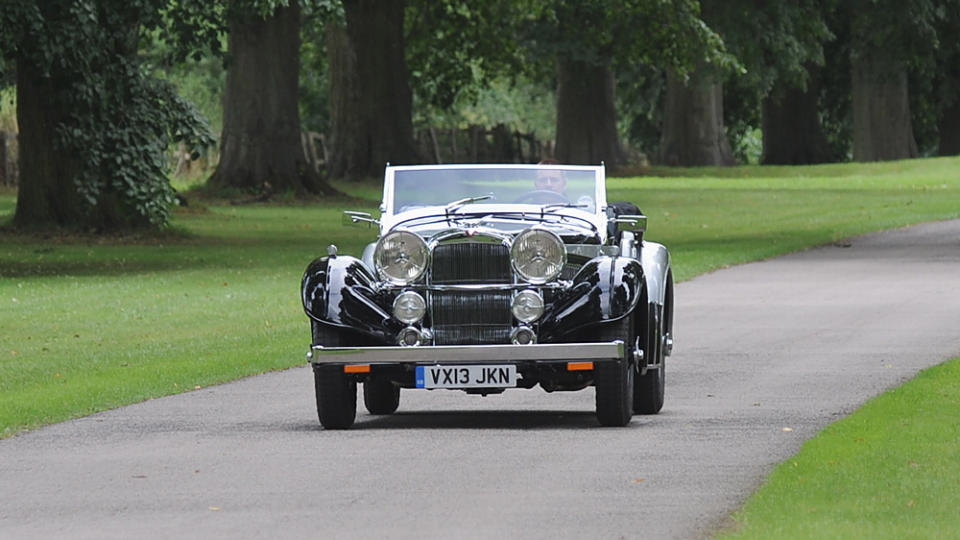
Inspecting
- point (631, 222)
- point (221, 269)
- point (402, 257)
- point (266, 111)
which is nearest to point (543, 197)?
point (631, 222)

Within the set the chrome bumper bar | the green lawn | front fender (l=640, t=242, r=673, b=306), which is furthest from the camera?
front fender (l=640, t=242, r=673, b=306)

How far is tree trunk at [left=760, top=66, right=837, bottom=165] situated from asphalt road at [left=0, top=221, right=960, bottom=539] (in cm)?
4982

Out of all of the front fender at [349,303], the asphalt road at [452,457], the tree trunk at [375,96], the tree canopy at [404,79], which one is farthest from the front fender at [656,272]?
the tree trunk at [375,96]

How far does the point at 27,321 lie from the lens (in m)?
20.1

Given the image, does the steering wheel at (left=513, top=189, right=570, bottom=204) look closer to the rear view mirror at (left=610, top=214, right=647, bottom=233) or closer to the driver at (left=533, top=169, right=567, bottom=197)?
the driver at (left=533, top=169, right=567, bottom=197)

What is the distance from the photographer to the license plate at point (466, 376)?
37.4 feet

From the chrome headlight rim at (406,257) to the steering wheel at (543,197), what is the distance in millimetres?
1583

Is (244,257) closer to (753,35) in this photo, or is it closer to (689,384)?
(689,384)

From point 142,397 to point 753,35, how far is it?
37837 mm

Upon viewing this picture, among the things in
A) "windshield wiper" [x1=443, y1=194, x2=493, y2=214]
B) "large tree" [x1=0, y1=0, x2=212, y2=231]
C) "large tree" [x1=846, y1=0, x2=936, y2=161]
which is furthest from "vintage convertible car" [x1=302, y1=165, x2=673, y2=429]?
"large tree" [x1=846, y1=0, x2=936, y2=161]

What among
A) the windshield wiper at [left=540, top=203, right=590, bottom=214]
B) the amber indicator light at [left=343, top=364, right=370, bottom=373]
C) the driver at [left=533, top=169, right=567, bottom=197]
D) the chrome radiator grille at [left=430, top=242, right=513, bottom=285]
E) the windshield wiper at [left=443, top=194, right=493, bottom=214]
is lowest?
the amber indicator light at [left=343, top=364, right=370, bottom=373]

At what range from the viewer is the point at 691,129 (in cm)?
6266

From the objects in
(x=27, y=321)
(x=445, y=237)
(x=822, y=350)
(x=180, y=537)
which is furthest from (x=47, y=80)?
(x=180, y=537)

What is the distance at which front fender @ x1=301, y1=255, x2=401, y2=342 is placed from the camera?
38.2 feet
